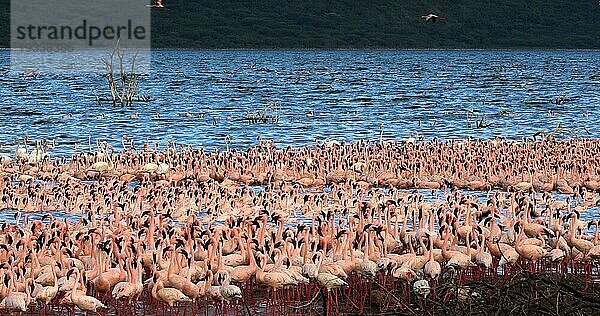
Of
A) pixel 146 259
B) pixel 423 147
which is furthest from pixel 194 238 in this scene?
pixel 423 147

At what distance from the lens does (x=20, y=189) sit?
22.2 metres

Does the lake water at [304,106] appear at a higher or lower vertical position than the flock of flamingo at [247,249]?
lower

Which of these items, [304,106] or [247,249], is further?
[304,106]

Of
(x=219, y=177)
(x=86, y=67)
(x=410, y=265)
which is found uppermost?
(x=410, y=265)

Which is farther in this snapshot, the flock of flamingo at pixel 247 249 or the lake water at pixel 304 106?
the lake water at pixel 304 106

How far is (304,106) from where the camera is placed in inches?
2630

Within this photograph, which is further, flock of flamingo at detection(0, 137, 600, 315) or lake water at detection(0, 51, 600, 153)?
lake water at detection(0, 51, 600, 153)

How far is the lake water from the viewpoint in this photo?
46.2 metres

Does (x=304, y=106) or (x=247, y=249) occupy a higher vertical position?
(x=247, y=249)

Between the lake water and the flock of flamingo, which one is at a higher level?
the flock of flamingo

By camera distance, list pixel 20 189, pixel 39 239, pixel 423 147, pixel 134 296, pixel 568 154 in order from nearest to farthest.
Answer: pixel 134 296 → pixel 39 239 → pixel 20 189 → pixel 568 154 → pixel 423 147

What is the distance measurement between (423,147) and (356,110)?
33.2 metres

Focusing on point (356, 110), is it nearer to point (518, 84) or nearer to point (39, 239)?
point (518, 84)

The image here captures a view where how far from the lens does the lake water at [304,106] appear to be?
4622cm
